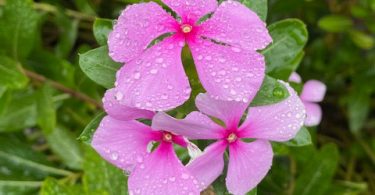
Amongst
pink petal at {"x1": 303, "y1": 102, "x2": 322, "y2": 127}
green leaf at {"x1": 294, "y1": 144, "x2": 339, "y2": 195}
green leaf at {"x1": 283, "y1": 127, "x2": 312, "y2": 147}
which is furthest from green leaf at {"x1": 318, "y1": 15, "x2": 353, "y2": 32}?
green leaf at {"x1": 283, "y1": 127, "x2": 312, "y2": 147}

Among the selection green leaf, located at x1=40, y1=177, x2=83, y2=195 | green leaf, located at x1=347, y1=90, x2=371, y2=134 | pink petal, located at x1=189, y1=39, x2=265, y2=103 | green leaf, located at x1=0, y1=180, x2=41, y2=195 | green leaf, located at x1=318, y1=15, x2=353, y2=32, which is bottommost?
green leaf, located at x1=347, y1=90, x2=371, y2=134

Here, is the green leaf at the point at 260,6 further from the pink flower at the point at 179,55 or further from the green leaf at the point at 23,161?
the green leaf at the point at 23,161

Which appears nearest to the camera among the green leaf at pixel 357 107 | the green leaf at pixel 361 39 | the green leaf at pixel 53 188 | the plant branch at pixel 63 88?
the green leaf at pixel 53 188

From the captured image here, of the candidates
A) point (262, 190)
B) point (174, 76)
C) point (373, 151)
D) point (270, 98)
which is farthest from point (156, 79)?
point (373, 151)

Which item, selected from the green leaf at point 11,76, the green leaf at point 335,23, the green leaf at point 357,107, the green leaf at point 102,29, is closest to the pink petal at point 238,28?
the green leaf at point 102,29

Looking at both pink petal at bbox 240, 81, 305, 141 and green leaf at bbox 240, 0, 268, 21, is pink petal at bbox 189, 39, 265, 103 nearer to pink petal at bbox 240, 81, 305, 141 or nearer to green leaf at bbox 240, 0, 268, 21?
pink petal at bbox 240, 81, 305, 141

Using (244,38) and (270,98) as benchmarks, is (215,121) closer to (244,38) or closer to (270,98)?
(270,98)
